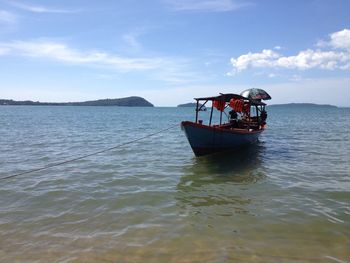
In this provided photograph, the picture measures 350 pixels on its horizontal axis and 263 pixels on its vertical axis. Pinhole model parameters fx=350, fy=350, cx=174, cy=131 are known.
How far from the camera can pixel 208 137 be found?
17438 mm

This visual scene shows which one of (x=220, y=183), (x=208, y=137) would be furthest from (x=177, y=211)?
(x=208, y=137)

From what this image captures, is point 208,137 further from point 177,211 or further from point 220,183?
point 177,211

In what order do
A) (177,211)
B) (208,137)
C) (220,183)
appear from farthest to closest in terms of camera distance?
(208,137), (220,183), (177,211)

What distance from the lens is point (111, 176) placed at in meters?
13.8

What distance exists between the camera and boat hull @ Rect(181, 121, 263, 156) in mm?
16828

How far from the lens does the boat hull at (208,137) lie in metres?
16.8

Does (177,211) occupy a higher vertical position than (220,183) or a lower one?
lower

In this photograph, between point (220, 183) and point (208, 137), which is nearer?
point (220, 183)

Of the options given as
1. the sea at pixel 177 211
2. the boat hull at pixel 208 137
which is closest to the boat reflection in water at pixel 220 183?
the sea at pixel 177 211

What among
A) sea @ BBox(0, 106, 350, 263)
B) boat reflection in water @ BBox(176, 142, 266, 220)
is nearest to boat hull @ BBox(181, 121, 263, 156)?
boat reflection in water @ BBox(176, 142, 266, 220)

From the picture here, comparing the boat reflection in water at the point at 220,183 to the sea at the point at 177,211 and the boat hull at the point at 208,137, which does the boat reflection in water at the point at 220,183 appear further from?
the boat hull at the point at 208,137

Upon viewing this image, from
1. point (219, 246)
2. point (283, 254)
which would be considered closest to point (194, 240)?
point (219, 246)

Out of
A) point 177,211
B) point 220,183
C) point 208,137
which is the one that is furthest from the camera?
point 208,137

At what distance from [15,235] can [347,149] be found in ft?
64.6
